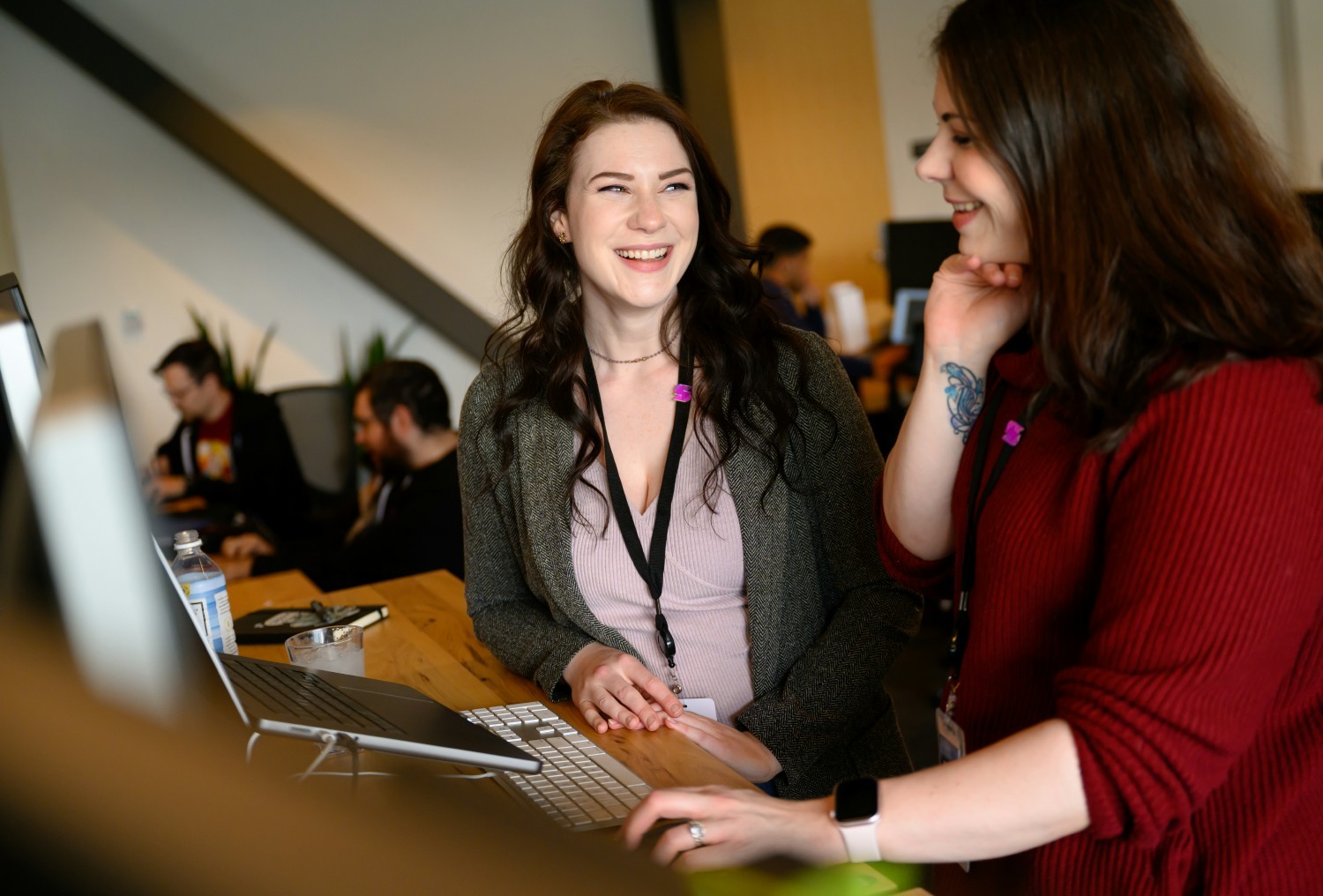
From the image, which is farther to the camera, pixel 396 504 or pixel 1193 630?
pixel 396 504

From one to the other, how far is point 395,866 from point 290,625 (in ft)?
6.29

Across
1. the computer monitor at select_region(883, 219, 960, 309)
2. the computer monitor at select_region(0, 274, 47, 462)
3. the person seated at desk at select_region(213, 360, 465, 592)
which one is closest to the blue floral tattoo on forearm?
the computer monitor at select_region(0, 274, 47, 462)

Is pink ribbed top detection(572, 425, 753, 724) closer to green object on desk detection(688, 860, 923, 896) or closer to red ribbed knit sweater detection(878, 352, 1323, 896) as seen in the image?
red ribbed knit sweater detection(878, 352, 1323, 896)

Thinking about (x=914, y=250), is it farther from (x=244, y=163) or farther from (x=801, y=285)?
(x=244, y=163)

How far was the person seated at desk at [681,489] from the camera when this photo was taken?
1702 millimetres

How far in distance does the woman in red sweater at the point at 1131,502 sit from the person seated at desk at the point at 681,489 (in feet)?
1.94

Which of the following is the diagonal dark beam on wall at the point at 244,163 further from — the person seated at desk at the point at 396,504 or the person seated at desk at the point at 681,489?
the person seated at desk at the point at 681,489

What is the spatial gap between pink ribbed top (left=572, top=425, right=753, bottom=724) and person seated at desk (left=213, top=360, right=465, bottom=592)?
5.22 ft

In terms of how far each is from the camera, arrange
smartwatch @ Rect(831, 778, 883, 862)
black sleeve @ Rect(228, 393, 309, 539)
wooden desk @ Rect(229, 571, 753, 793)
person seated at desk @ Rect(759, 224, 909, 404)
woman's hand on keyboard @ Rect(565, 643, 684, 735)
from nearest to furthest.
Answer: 1. smartwatch @ Rect(831, 778, 883, 862)
2. wooden desk @ Rect(229, 571, 753, 793)
3. woman's hand on keyboard @ Rect(565, 643, 684, 735)
4. black sleeve @ Rect(228, 393, 309, 539)
5. person seated at desk @ Rect(759, 224, 909, 404)

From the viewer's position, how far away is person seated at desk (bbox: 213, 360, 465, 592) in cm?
331

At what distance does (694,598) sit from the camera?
1747mm

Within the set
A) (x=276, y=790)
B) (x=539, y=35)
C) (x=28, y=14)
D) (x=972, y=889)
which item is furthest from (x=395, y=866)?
(x=539, y=35)

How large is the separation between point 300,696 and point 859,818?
0.68m

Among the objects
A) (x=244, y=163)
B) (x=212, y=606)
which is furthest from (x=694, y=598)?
(x=244, y=163)
